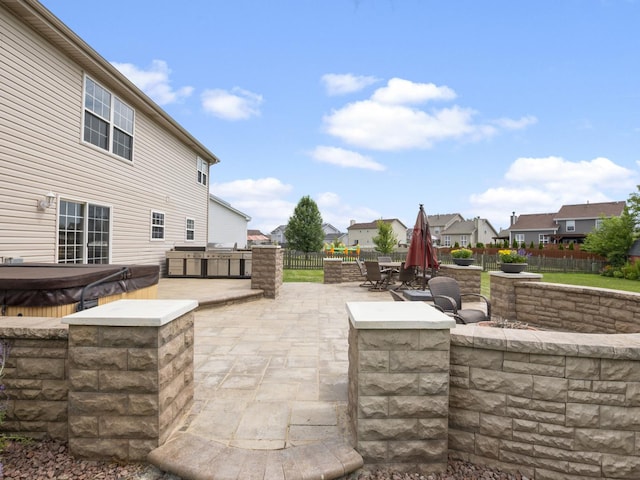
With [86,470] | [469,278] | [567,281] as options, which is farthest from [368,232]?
[86,470]

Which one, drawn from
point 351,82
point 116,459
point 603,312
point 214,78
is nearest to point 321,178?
point 351,82

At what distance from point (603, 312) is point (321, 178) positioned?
29914 millimetres

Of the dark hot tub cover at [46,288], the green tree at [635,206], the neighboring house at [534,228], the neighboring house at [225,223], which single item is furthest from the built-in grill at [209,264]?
the neighboring house at [534,228]

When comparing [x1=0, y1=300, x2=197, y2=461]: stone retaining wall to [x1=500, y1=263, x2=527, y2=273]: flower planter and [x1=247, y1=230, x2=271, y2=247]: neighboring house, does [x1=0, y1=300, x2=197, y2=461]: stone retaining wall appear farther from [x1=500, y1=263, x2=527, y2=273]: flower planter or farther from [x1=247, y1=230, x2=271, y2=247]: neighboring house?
[x1=247, y1=230, x2=271, y2=247]: neighboring house

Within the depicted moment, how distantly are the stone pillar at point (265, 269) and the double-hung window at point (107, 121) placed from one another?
4.99 meters

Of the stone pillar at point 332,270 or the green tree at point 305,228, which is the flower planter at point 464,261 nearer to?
the stone pillar at point 332,270

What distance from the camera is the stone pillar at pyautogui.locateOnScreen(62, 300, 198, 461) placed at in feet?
7.24

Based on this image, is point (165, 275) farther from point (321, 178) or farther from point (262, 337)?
point (321, 178)

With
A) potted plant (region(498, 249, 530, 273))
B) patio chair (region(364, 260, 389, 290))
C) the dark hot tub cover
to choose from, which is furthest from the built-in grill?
potted plant (region(498, 249, 530, 273))

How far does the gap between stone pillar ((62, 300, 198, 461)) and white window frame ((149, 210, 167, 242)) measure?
9.87 meters

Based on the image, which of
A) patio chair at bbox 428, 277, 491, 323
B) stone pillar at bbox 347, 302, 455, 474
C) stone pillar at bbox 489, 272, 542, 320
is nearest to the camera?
stone pillar at bbox 347, 302, 455, 474

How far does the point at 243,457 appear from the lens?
2.15m

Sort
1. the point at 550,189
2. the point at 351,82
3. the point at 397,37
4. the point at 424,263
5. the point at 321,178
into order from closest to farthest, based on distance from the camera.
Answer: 1. the point at 424,263
2. the point at 397,37
3. the point at 351,82
4. the point at 321,178
5. the point at 550,189

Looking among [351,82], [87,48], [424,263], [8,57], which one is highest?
[351,82]
